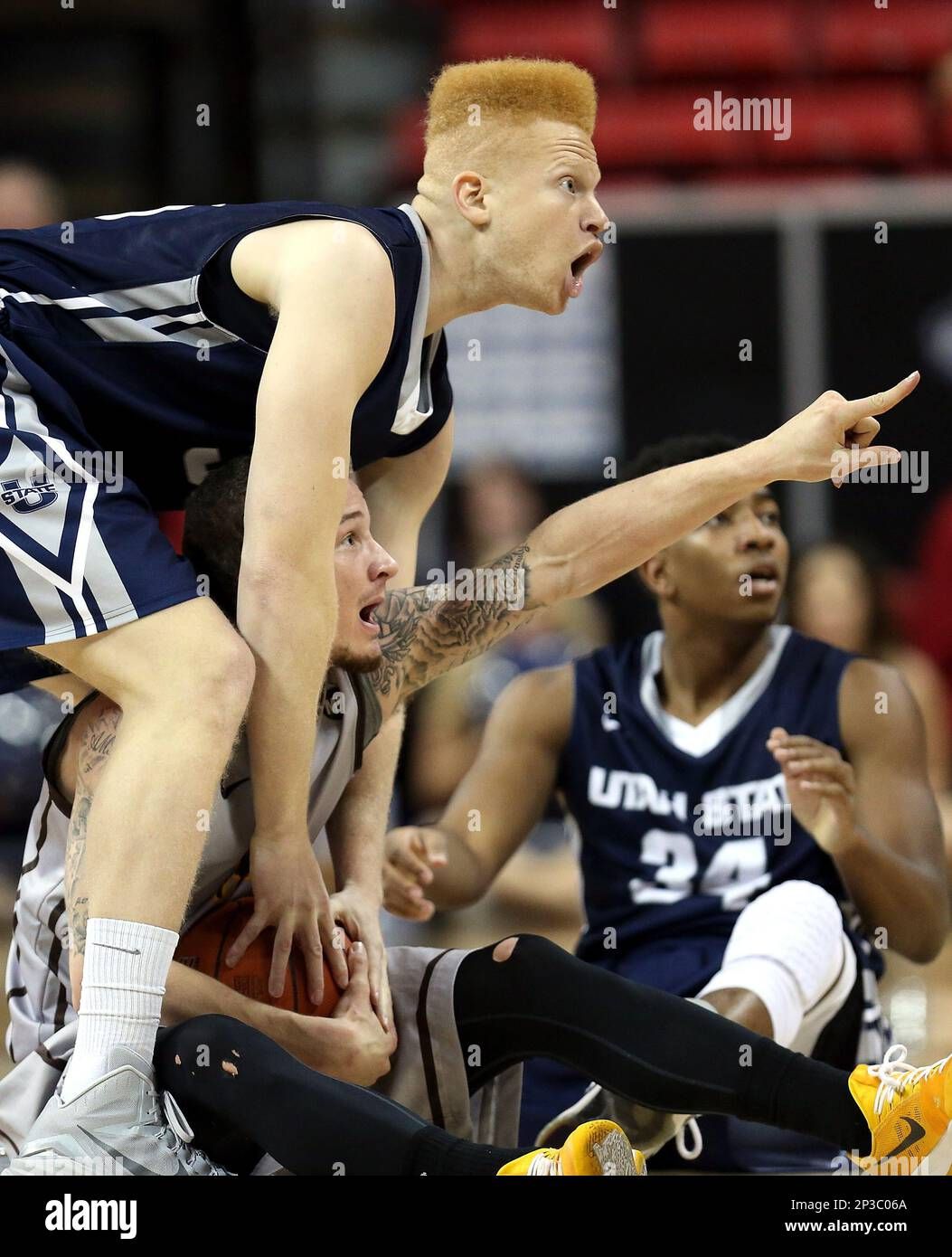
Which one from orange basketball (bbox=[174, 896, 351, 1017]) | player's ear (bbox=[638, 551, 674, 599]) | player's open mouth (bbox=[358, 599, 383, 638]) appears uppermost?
player's ear (bbox=[638, 551, 674, 599])

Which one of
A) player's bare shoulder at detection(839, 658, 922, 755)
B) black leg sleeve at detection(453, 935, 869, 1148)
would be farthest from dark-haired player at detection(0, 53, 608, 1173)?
player's bare shoulder at detection(839, 658, 922, 755)

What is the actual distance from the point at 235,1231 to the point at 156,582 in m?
0.77

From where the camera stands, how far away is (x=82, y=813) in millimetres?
2164

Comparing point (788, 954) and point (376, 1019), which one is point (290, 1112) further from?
point (788, 954)

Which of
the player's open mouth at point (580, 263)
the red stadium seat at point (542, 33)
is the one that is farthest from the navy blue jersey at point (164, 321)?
the red stadium seat at point (542, 33)

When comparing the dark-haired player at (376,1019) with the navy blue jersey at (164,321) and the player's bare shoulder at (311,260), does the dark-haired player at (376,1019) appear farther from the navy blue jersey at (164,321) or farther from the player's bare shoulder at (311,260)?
the player's bare shoulder at (311,260)

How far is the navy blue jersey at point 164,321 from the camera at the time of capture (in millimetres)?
2303

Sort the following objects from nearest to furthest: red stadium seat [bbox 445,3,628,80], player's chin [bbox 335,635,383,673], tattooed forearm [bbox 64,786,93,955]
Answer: tattooed forearm [bbox 64,786,93,955]
player's chin [bbox 335,635,383,673]
red stadium seat [bbox 445,3,628,80]

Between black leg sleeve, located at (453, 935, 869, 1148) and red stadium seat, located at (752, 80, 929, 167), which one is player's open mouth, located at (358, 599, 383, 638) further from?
red stadium seat, located at (752, 80, 929, 167)

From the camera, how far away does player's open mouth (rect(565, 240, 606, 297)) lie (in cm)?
250

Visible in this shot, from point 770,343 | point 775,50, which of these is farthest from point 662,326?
point 775,50

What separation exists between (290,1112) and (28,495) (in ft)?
2.69

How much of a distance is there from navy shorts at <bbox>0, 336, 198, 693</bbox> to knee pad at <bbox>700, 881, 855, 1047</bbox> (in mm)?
1064

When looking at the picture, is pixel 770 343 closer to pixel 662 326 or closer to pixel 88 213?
pixel 662 326
